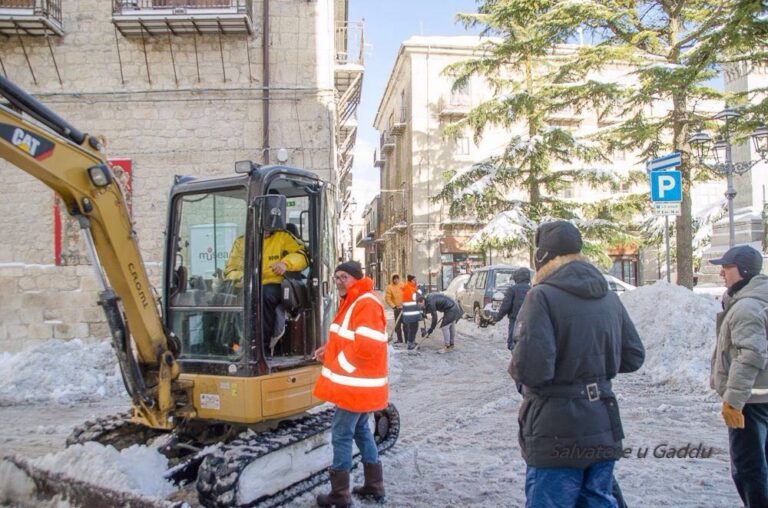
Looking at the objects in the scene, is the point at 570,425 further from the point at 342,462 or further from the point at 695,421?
the point at 695,421

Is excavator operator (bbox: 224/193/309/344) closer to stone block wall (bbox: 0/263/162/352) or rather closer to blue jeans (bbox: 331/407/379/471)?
blue jeans (bbox: 331/407/379/471)

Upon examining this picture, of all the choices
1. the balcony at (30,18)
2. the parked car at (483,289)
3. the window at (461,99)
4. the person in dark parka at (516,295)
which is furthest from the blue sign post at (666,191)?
the window at (461,99)

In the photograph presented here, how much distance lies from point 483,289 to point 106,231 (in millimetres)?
16102

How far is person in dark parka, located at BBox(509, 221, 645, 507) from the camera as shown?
2.96 m

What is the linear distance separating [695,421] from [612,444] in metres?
5.30

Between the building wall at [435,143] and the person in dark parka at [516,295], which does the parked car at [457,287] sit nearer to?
the person in dark parka at [516,295]

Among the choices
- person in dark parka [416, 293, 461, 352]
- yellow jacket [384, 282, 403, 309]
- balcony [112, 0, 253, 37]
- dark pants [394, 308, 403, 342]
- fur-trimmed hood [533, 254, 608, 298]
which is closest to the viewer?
fur-trimmed hood [533, 254, 608, 298]

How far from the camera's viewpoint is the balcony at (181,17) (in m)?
12.1

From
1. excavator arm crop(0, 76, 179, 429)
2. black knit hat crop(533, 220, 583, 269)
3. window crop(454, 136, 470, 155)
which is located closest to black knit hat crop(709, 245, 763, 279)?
black knit hat crop(533, 220, 583, 269)

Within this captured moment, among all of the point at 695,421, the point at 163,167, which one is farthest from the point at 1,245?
the point at 695,421

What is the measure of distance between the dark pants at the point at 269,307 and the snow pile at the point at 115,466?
49.4 inches

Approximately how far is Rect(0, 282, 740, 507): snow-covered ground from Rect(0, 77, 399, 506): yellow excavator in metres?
0.44

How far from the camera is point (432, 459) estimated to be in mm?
6273

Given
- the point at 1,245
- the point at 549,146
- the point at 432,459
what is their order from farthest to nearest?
the point at 549,146
the point at 1,245
the point at 432,459
